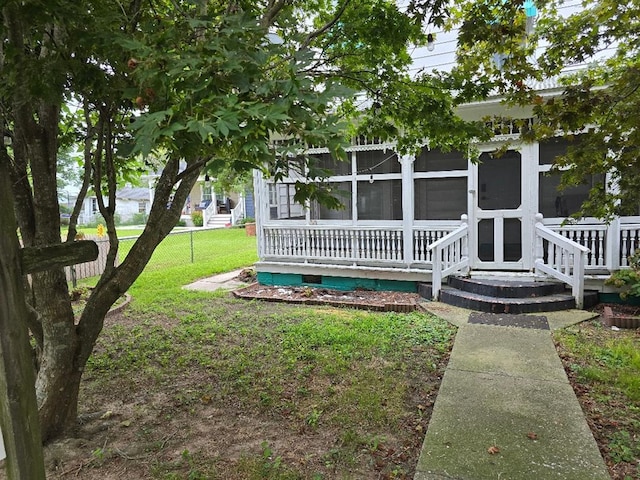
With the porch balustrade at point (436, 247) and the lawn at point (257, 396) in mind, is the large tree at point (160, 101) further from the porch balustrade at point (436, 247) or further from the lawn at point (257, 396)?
the porch balustrade at point (436, 247)

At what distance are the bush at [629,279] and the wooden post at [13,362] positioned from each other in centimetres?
683

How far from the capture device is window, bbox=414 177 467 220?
8.92 meters

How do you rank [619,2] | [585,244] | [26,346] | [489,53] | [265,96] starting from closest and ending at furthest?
[26,346]
[265,96]
[619,2]
[489,53]
[585,244]

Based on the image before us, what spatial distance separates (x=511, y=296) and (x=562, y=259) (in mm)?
1253

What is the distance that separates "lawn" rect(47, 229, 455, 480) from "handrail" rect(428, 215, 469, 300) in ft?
3.61

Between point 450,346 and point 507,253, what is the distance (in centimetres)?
430

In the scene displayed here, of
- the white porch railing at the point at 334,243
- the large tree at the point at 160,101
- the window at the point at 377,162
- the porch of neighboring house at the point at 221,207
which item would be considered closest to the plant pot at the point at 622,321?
the white porch railing at the point at 334,243

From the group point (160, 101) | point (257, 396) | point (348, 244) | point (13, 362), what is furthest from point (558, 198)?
point (13, 362)

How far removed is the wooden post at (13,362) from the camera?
1.62 m

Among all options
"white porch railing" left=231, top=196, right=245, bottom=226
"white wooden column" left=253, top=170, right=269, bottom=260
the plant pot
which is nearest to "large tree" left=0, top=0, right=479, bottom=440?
the plant pot

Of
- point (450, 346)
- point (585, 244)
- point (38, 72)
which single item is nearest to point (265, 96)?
point (38, 72)

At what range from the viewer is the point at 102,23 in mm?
2174

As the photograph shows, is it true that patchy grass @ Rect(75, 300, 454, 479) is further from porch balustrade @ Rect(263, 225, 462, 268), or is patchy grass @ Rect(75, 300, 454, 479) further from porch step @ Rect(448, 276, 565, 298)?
porch balustrade @ Rect(263, 225, 462, 268)

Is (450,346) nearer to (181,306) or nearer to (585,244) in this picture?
(585,244)
